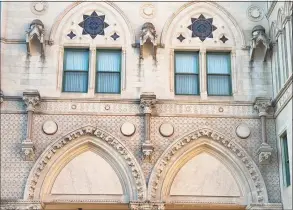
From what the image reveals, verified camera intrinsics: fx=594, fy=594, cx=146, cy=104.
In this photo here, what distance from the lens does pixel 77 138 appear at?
19.6 m

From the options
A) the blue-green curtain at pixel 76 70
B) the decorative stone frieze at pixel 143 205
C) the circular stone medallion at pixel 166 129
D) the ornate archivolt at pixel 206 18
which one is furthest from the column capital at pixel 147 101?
the decorative stone frieze at pixel 143 205

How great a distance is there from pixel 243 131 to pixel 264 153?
109 centimetres

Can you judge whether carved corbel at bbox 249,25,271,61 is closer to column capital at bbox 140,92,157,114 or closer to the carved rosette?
the carved rosette

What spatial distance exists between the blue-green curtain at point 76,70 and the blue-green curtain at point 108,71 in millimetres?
448

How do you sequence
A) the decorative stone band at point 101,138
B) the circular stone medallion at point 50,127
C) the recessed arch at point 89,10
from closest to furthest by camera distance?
the decorative stone band at point 101,138 < the circular stone medallion at point 50,127 < the recessed arch at point 89,10

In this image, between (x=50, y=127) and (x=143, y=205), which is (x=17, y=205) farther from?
(x=143, y=205)

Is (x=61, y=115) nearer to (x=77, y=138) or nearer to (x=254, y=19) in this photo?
(x=77, y=138)

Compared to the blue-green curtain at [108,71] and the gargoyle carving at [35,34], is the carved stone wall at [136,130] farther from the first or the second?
the gargoyle carving at [35,34]

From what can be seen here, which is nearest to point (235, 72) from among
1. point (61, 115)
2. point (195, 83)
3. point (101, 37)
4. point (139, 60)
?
point (195, 83)

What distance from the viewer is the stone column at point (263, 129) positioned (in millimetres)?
19219

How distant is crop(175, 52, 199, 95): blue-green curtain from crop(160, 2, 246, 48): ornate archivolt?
17.2 inches

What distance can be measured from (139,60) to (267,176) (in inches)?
229

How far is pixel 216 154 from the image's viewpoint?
1988 centimetres

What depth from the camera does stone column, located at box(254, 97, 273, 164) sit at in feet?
63.1
